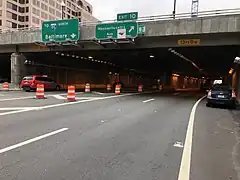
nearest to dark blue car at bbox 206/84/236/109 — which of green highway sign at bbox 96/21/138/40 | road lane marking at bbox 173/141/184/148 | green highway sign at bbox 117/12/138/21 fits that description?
green highway sign at bbox 96/21/138/40

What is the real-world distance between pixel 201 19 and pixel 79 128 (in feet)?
53.2

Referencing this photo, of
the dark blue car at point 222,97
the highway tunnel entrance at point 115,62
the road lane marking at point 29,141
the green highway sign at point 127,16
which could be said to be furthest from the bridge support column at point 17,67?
the road lane marking at point 29,141

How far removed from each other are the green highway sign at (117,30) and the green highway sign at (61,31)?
2.53 meters

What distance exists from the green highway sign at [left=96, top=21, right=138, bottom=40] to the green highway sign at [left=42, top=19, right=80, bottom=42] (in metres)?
2.53

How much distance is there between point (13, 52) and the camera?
103 ft

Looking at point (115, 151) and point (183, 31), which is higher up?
point (183, 31)

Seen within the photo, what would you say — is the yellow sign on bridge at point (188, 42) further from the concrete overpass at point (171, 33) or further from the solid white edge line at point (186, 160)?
the solid white edge line at point (186, 160)

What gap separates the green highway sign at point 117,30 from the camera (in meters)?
22.6

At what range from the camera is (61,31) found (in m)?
26.1

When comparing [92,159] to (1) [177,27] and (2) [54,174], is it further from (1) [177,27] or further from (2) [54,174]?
(1) [177,27]

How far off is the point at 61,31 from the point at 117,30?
20.8ft

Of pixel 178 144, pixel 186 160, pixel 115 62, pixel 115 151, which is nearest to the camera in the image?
pixel 186 160

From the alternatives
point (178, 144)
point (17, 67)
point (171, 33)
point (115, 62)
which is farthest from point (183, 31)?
point (115, 62)

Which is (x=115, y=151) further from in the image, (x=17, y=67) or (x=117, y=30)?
(x=17, y=67)
